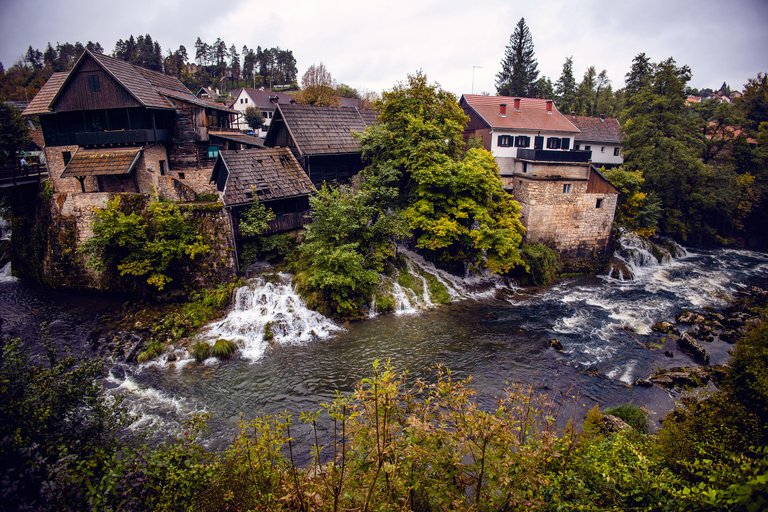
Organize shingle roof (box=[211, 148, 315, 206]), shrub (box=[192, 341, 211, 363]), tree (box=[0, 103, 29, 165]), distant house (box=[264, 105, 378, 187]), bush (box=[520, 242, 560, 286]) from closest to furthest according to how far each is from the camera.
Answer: shrub (box=[192, 341, 211, 363])
shingle roof (box=[211, 148, 315, 206])
bush (box=[520, 242, 560, 286])
distant house (box=[264, 105, 378, 187])
tree (box=[0, 103, 29, 165])

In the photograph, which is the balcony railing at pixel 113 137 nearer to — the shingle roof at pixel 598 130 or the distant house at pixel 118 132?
the distant house at pixel 118 132

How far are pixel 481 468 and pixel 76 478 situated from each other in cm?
682

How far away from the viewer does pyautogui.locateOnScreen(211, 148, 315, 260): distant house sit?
25016 mm

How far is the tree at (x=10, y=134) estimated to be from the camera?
107 feet

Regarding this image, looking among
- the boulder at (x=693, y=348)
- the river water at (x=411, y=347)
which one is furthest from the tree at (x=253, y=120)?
the boulder at (x=693, y=348)

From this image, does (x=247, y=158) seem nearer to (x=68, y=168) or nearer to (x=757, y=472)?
(x=68, y=168)

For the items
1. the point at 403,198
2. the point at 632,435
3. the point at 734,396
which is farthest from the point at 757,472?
the point at 403,198

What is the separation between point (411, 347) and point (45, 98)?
3160cm

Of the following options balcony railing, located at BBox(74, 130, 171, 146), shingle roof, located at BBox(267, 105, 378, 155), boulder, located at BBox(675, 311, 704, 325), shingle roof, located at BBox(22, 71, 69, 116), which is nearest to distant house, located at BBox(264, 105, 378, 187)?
shingle roof, located at BBox(267, 105, 378, 155)

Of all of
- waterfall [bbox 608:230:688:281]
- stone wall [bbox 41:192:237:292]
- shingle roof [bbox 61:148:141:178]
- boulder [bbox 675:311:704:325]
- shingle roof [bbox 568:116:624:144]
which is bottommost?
boulder [bbox 675:311:704:325]

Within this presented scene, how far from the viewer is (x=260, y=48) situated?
10575cm

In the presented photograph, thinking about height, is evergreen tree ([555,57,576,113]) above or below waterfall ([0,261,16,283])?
above

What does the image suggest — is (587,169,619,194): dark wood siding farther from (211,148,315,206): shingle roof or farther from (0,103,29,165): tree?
(0,103,29,165): tree

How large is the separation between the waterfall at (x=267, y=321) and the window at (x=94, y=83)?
710 inches
